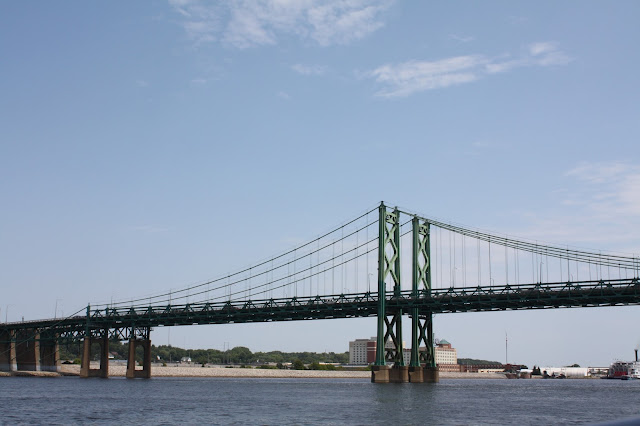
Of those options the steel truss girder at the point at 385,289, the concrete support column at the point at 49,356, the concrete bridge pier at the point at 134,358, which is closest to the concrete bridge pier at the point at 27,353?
the concrete support column at the point at 49,356

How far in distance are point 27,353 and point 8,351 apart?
10.3ft

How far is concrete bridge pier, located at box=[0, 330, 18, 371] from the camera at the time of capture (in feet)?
399

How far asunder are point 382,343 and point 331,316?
11.4m

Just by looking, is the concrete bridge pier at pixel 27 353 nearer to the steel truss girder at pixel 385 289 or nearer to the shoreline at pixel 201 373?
the shoreline at pixel 201 373

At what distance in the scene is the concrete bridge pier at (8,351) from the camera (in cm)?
12175

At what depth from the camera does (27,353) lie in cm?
12469

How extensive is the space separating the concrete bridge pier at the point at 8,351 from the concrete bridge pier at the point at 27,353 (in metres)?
0.87

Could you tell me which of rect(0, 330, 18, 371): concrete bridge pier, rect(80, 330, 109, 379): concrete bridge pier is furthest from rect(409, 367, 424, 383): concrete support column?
rect(0, 330, 18, 371): concrete bridge pier

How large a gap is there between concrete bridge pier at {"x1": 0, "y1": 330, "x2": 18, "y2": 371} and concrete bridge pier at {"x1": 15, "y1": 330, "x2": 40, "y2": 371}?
867 millimetres

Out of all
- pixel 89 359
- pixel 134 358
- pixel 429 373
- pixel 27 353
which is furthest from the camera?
pixel 27 353

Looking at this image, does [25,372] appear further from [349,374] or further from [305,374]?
[349,374]

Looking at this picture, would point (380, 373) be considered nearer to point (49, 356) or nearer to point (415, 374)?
point (415, 374)

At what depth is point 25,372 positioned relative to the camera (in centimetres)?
12075

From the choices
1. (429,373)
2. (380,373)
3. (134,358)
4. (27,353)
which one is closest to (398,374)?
(380,373)
